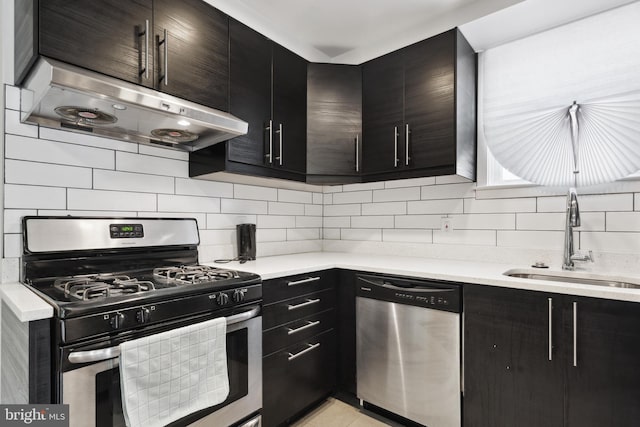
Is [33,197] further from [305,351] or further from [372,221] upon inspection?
→ [372,221]

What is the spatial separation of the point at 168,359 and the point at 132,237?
2.56 feet

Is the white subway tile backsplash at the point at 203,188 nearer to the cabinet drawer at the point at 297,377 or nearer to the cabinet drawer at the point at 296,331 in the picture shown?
the cabinet drawer at the point at 296,331

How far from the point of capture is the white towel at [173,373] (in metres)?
1.11

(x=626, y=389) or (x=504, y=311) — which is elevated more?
(x=504, y=311)

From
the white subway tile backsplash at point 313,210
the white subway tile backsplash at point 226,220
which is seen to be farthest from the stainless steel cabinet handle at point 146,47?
the white subway tile backsplash at point 313,210

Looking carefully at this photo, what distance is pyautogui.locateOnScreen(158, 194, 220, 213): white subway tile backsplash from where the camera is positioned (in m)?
1.90

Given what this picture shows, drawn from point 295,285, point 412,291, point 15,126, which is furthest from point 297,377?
point 15,126

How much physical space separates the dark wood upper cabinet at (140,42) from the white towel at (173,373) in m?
1.10

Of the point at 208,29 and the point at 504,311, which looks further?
the point at 208,29

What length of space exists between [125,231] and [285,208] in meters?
1.18

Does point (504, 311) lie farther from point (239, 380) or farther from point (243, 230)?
point (243, 230)

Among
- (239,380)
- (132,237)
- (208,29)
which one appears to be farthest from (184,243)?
(208,29)

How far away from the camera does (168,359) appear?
1203mm

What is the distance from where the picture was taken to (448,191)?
2.26m
